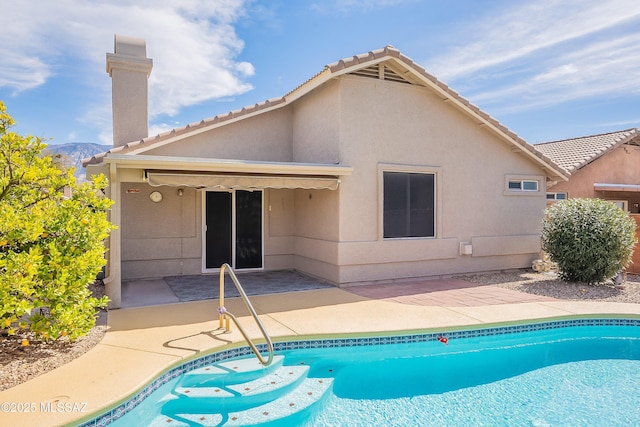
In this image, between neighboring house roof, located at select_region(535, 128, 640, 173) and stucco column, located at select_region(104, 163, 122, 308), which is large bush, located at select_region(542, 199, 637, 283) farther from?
stucco column, located at select_region(104, 163, 122, 308)

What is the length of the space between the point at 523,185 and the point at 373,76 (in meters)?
10.9

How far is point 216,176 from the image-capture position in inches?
606

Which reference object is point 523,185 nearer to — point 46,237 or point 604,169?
point 604,169

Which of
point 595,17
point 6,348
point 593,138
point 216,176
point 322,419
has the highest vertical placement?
point 595,17

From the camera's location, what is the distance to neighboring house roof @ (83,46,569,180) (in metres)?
Answer: 17.4

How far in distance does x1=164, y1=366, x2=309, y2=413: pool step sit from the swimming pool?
0.15 ft

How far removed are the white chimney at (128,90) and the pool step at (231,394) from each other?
16020 mm

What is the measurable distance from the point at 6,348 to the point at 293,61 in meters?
24.5

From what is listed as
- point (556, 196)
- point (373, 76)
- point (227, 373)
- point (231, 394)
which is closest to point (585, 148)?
point (556, 196)

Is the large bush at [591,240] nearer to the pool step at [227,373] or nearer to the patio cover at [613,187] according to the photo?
the patio cover at [613,187]

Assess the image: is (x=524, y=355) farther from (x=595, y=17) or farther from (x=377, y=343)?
(x=595, y=17)

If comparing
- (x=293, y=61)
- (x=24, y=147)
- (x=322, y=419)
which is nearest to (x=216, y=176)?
(x=24, y=147)

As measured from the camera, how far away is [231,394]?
28.9 ft

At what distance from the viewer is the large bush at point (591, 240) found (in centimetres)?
1845
